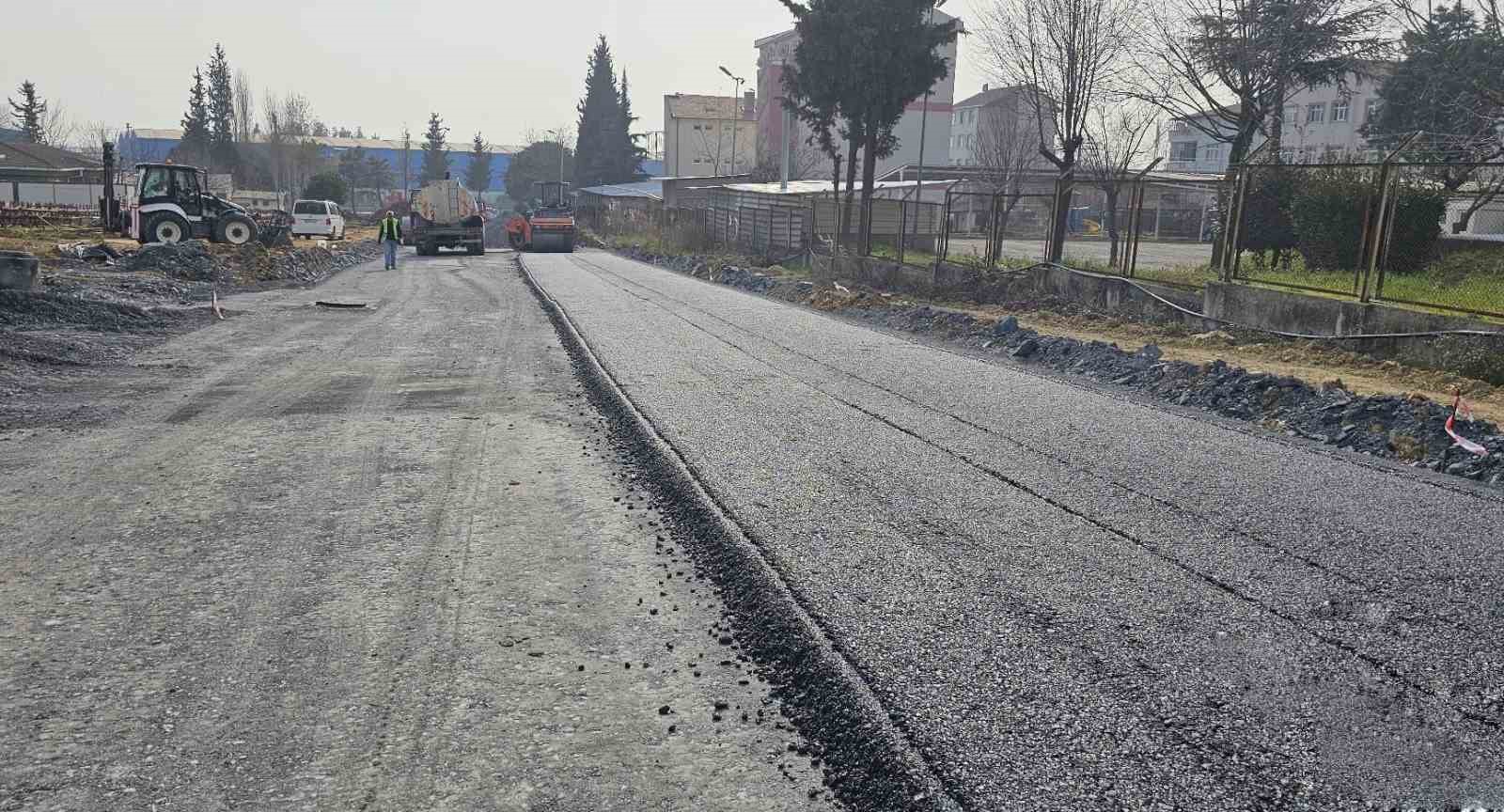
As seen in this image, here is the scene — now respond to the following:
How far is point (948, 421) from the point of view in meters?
9.48

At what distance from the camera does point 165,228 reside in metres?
30.7

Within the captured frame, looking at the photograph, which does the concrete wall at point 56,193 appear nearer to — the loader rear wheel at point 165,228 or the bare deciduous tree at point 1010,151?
the loader rear wheel at point 165,228

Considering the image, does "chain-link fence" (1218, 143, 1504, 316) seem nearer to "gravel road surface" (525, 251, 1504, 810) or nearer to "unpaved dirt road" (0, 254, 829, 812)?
"gravel road surface" (525, 251, 1504, 810)

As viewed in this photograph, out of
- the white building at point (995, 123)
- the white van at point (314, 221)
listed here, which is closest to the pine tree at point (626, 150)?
the white building at point (995, 123)

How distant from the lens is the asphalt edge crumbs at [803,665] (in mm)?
3656

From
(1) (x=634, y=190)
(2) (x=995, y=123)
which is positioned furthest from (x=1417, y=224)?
(1) (x=634, y=190)

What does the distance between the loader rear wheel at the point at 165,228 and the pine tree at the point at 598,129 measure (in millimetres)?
65603

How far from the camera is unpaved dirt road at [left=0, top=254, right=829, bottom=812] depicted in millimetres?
3689

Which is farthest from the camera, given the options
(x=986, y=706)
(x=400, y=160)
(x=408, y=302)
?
(x=400, y=160)

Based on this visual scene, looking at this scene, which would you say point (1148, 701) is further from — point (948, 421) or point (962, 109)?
point (962, 109)

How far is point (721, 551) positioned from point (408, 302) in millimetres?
15873

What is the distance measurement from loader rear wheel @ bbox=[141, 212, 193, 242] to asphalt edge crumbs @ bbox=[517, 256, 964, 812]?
2802cm

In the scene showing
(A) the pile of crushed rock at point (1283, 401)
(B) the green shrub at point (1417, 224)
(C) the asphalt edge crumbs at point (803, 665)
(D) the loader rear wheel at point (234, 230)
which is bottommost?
A: (C) the asphalt edge crumbs at point (803, 665)

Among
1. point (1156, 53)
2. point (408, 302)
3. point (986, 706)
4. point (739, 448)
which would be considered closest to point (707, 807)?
point (986, 706)
